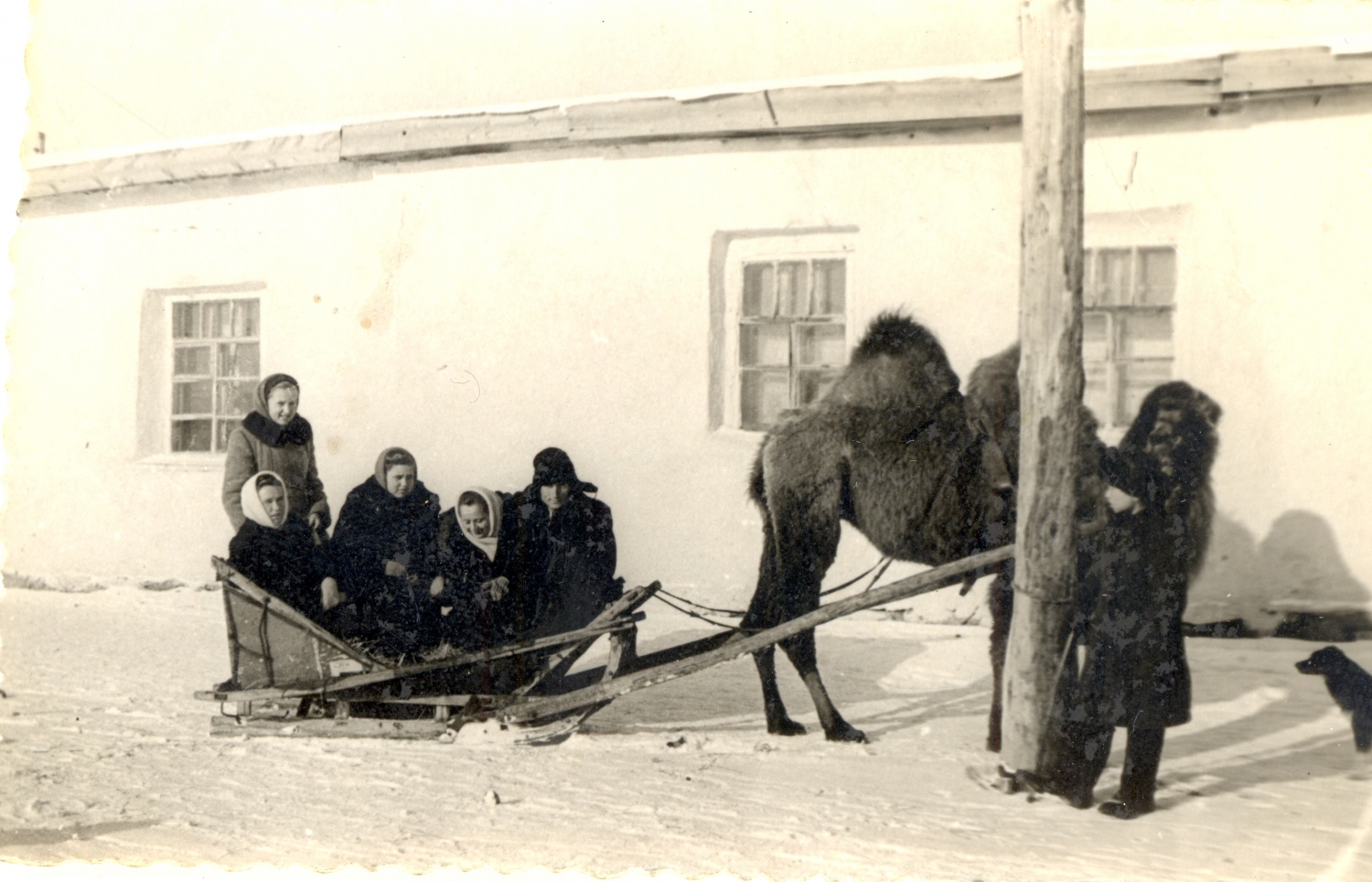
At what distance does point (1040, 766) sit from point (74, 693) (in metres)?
3.77

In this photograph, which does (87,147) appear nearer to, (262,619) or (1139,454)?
(262,619)

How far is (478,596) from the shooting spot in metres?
3.80

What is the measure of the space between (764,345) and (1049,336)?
1027 mm

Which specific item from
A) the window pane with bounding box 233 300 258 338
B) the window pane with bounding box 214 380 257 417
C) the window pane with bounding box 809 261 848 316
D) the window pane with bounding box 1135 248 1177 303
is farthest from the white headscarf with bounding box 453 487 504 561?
the window pane with bounding box 1135 248 1177 303

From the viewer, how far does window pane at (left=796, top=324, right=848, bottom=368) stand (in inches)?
147

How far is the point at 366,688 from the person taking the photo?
12.5 ft

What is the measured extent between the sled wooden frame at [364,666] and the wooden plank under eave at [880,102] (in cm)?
179

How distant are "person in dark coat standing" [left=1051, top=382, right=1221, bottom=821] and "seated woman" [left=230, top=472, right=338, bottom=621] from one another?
2.67 metres

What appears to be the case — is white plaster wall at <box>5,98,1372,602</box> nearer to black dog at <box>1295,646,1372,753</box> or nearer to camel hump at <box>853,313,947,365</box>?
camel hump at <box>853,313,947,365</box>

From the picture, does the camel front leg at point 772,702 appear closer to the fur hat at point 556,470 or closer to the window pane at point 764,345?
the fur hat at point 556,470

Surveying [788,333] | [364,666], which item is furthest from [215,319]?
[788,333]

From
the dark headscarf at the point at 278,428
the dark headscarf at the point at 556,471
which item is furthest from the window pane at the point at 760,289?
the dark headscarf at the point at 278,428

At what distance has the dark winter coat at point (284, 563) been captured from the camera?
12.7ft

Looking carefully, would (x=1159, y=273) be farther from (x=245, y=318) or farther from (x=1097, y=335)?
(x=245, y=318)
